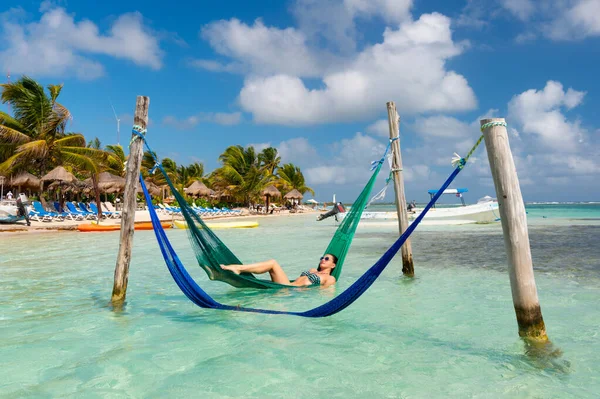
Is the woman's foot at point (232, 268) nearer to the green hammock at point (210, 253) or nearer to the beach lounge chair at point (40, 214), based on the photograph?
the green hammock at point (210, 253)

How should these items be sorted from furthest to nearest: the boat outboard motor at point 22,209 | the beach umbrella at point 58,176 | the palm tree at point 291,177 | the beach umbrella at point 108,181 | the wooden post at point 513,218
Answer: the palm tree at point 291,177 → the beach umbrella at point 108,181 → the beach umbrella at point 58,176 → the boat outboard motor at point 22,209 → the wooden post at point 513,218

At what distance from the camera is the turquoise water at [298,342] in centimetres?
233

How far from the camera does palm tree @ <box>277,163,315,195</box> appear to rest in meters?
38.0

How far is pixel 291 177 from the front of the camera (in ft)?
129

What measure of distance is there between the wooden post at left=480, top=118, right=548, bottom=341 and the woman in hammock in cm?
224

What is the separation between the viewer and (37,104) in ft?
55.2

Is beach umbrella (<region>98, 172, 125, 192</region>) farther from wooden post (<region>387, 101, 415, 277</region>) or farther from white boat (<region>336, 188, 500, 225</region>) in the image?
wooden post (<region>387, 101, 415, 277</region>)

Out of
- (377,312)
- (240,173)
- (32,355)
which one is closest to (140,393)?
(32,355)

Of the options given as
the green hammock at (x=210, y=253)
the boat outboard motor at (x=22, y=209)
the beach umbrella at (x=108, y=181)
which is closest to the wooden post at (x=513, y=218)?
the green hammock at (x=210, y=253)

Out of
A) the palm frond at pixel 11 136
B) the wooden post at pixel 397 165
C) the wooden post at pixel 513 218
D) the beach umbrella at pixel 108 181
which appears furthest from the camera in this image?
the beach umbrella at pixel 108 181

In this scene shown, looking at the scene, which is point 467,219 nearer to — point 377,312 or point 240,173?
point 377,312

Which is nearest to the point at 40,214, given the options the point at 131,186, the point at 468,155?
the point at 131,186

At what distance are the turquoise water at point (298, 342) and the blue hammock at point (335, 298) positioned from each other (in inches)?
8.2

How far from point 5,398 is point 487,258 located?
712 cm
